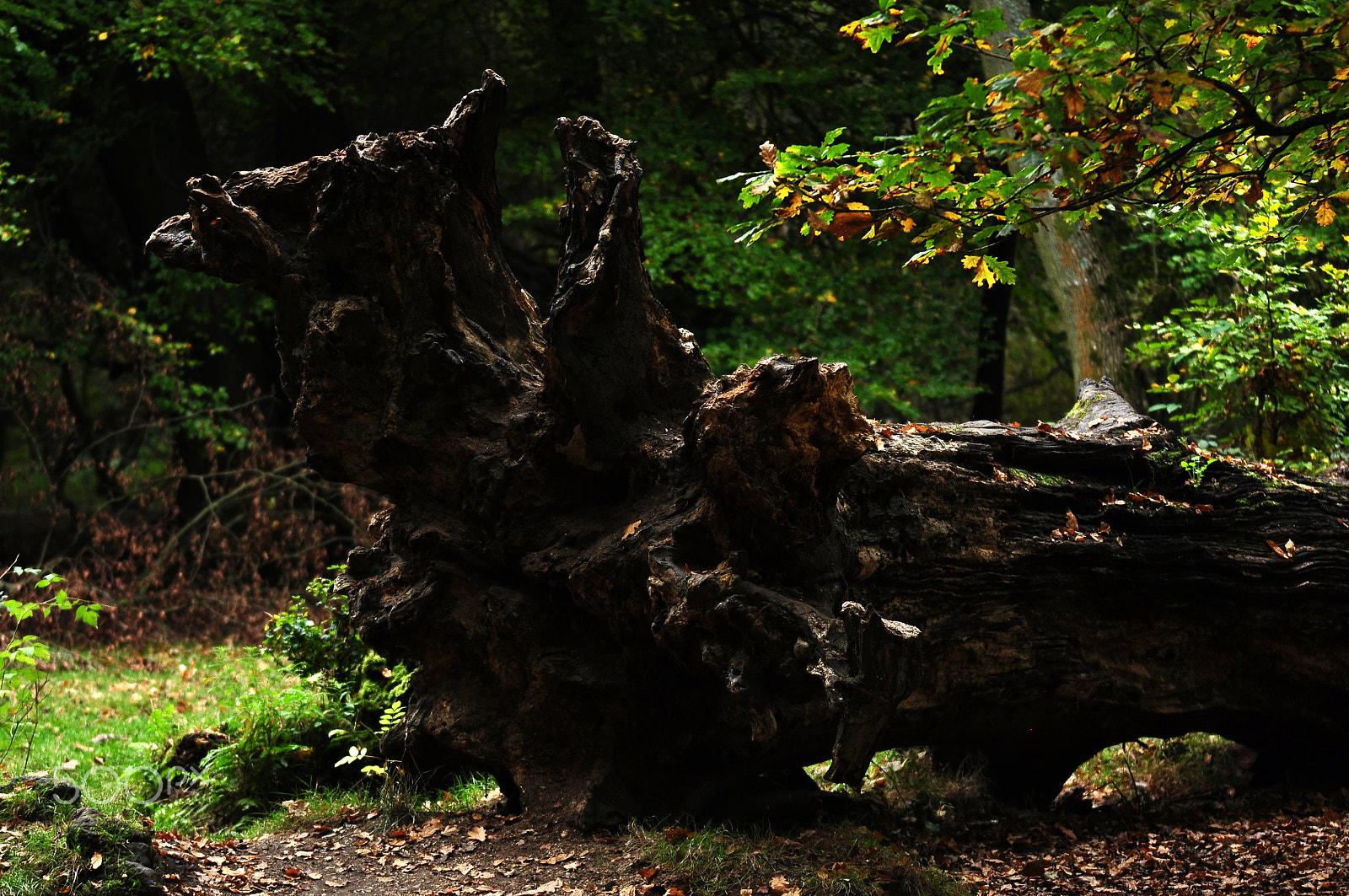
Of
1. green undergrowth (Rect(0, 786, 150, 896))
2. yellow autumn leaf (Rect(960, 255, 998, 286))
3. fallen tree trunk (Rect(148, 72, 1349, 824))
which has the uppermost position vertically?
yellow autumn leaf (Rect(960, 255, 998, 286))

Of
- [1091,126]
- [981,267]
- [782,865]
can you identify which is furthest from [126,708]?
[1091,126]

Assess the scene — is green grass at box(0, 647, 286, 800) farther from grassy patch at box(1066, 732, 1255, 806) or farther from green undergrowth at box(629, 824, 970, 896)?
grassy patch at box(1066, 732, 1255, 806)

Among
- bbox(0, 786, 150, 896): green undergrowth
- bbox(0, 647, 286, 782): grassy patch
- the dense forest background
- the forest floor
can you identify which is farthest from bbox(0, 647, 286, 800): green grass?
the forest floor

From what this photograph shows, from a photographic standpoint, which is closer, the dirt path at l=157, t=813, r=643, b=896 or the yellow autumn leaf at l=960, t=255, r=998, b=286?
the yellow autumn leaf at l=960, t=255, r=998, b=286

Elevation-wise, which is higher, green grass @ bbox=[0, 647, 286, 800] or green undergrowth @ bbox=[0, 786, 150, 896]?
green undergrowth @ bbox=[0, 786, 150, 896]

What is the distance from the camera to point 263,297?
563 inches

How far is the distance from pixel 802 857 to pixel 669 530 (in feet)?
5.47

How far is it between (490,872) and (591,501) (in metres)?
1.85

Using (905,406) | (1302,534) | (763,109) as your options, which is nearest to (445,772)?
(1302,534)

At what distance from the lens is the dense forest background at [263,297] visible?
480 inches

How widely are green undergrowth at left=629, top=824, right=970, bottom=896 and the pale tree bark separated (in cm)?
713

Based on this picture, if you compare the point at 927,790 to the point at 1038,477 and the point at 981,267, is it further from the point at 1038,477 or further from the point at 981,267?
the point at 981,267

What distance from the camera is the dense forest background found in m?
12.2

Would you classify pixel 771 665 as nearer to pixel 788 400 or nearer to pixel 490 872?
pixel 788 400
